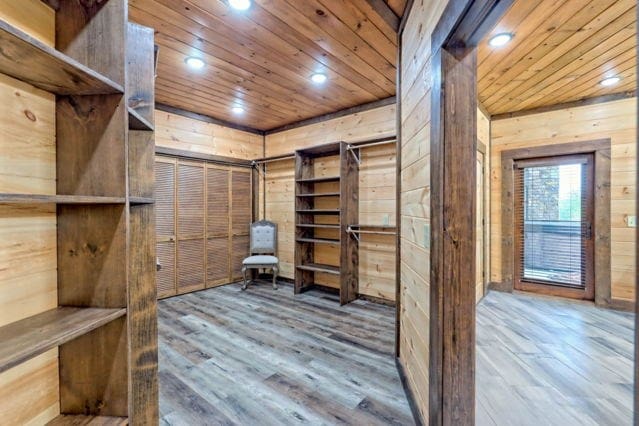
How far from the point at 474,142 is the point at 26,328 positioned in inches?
72.0

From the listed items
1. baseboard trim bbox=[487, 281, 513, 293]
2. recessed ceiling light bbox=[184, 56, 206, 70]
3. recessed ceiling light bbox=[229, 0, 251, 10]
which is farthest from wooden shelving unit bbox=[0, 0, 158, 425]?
baseboard trim bbox=[487, 281, 513, 293]

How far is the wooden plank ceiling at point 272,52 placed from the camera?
6.75 ft

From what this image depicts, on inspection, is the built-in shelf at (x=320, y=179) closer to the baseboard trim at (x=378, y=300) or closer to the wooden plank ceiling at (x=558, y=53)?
the baseboard trim at (x=378, y=300)

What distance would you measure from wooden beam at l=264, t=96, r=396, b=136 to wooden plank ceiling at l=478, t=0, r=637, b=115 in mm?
1137

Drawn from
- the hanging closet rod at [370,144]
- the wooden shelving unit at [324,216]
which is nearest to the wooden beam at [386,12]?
the hanging closet rod at [370,144]

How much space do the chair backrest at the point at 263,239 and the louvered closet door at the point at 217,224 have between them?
1.45 feet

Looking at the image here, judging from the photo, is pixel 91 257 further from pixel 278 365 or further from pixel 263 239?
pixel 263 239

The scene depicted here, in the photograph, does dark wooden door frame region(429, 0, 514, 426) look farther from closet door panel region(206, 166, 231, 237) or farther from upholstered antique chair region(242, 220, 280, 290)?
closet door panel region(206, 166, 231, 237)

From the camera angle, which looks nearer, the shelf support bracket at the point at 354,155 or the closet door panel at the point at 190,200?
the shelf support bracket at the point at 354,155

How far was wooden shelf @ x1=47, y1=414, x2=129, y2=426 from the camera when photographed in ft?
3.25

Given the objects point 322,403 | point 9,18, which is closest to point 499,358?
point 322,403

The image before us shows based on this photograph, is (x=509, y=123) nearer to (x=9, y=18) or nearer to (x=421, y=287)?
(x=421, y=287)

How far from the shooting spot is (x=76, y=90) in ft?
3.26

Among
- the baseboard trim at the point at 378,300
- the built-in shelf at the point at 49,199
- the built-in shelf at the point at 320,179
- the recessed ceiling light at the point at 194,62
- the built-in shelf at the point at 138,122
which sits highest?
the recessed ceiling light at the point at 194,62
